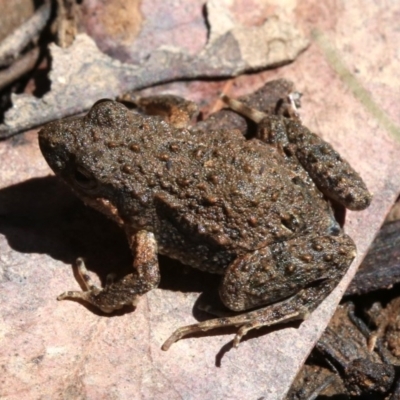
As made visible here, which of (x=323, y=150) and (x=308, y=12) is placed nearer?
(x=323, y=150)

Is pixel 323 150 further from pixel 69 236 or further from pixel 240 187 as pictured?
pixel 69 236

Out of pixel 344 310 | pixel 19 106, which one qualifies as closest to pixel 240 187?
pixel 344 310

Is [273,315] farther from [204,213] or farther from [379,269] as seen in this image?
[379,269]

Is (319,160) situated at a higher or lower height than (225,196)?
higher

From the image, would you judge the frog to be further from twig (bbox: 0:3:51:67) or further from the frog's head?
twig (bbox: 0:3:51:67)

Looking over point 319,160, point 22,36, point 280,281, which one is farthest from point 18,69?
point 280,281

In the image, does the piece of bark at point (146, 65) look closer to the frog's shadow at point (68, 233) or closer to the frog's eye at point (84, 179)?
the frog's shadow at point (68, 233)
